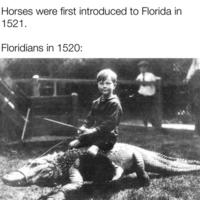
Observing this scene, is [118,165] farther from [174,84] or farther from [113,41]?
[174,84]

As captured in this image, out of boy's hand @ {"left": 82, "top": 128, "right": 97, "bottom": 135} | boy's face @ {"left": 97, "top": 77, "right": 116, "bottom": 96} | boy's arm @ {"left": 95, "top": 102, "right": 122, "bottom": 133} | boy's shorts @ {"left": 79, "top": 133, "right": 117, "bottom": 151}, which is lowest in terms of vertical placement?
boy's shorts @ {"left": 79, "top": 133, "right": 117, "bottom": 151}

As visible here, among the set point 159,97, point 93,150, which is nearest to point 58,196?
point 93,150

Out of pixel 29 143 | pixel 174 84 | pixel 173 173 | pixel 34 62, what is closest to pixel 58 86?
pixel 34 62

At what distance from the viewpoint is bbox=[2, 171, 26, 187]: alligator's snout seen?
1684 millimetres

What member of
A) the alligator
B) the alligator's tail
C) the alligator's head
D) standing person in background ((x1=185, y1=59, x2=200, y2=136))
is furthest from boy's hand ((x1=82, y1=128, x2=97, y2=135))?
standing person in background ((x1=185, y1=59, x2=200, y2=136))

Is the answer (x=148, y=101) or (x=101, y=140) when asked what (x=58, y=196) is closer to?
(x=101, y=140)

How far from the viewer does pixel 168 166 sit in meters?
2.15

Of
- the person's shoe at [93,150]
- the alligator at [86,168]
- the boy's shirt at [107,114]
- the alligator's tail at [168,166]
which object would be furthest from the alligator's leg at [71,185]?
the alligator's tail at [168,166]

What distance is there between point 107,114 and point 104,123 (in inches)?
2.4

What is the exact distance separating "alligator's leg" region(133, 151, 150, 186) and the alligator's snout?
0.65m

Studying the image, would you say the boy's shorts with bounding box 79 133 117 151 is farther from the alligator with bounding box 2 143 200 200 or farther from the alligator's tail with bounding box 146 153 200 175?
the alligator's tail with bounding box 146 153 200 175

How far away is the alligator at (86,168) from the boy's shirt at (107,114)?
142 mm

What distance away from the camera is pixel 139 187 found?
1934mm

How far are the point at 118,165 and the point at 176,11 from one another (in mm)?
1216
